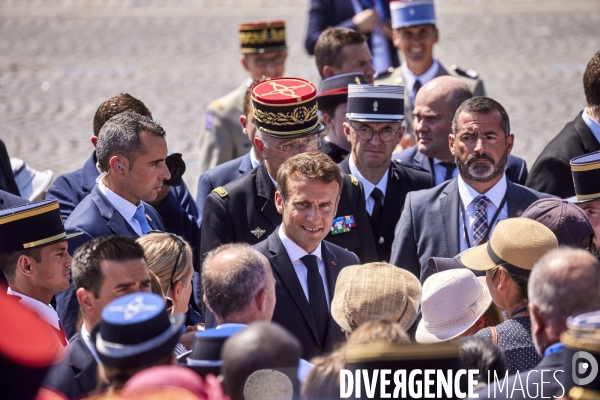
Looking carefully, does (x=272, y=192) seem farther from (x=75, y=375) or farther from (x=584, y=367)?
(x=584, y=367)

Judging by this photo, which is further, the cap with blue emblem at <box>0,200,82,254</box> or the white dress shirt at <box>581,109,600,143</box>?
the white dress shirt at <box>581,109,600,143</box>

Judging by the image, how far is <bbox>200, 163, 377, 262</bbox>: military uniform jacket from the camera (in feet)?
17.9

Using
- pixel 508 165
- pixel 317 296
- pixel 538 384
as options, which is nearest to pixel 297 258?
pixel 317 296

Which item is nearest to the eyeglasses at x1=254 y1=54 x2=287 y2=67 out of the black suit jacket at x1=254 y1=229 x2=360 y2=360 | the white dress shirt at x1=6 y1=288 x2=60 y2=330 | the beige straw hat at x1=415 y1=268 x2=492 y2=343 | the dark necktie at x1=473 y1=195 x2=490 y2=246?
the dark necktie at x1=473 y1=195 x2=490 y2=246

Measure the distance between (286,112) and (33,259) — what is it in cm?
181

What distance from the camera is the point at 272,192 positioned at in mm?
5570

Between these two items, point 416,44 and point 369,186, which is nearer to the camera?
point 369,186

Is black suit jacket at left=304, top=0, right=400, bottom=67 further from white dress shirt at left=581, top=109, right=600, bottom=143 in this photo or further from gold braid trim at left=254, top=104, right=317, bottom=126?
gold braid trim at left=254, top=104, right=317, bottom=126

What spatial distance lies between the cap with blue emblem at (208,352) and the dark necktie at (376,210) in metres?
2.67

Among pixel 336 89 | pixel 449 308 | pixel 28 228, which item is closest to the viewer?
pixel 449 308

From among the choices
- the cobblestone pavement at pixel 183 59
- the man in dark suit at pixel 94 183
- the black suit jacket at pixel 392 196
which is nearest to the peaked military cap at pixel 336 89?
the black suit jacket at pixel 392 196

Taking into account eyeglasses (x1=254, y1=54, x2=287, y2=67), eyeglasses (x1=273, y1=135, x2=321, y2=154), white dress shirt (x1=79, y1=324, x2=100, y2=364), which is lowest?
white dress shirt (x1=79, y1=324, x2=100, y2=364)

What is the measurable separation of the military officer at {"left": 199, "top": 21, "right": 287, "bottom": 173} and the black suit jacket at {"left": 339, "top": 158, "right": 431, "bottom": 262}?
1808mm

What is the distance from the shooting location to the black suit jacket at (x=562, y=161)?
6121 millimetres
